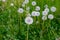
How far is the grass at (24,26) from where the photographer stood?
2.69 metres

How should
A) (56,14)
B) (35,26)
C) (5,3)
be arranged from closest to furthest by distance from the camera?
1. (35,26)
2. (56,14)
3. (5,3)

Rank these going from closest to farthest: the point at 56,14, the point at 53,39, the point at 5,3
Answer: the point at 53,39 < the point at 56,14 < the point at 5,3

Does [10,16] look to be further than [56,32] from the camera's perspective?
Yes

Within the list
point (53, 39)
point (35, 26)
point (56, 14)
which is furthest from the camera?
point (56, 14)

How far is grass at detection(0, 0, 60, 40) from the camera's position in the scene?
106 inches

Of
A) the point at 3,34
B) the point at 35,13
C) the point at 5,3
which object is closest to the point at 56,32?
the point at 35,13

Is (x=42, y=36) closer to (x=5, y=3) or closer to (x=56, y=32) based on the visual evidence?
(x=56, y=32)

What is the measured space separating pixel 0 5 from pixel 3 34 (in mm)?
916

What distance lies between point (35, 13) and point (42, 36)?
312 mm

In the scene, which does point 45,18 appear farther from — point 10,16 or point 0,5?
point 0,5

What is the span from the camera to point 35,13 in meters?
2.79

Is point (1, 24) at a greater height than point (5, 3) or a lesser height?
lesser

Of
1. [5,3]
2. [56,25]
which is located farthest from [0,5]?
[56,25]

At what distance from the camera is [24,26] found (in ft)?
9.43
